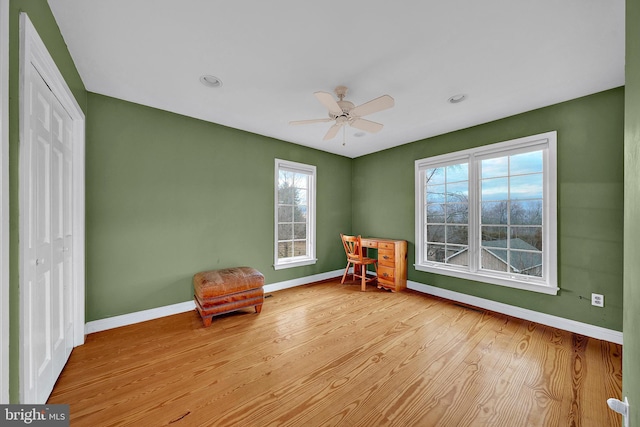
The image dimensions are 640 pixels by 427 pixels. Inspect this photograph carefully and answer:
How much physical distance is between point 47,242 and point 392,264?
Result: 3.92 m

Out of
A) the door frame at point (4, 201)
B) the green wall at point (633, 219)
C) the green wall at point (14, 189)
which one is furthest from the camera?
the green wall at point (14, 189)

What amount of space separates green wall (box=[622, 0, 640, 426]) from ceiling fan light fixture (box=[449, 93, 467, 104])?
1.83 meters

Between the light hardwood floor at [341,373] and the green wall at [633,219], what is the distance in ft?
3.43

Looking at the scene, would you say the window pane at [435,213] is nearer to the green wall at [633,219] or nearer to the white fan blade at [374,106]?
the white fan blade at [374,106]

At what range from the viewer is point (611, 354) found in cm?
222

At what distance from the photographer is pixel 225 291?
2887 mm

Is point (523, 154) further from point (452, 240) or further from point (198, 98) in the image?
point (198, 98)

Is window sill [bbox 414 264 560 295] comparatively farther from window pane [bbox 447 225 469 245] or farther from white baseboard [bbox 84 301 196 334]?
white baseboard [bbox 84 301 196 334]

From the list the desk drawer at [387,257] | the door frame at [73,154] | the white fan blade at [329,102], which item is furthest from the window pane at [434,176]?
the door frame at [73,154]

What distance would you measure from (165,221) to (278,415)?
99.0 inches

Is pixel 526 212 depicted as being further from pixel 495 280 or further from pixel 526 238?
pixel 495 280

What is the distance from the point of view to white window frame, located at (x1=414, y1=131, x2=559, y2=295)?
280 cm

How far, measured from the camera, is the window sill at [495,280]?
2830mm

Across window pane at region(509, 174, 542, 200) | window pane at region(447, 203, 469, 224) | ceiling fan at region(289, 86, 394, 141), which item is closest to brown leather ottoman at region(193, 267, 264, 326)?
ceiling fan at region(289, 86, 394, 141)
